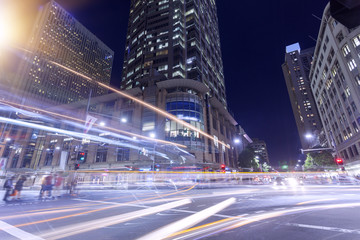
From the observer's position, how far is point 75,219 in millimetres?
6859

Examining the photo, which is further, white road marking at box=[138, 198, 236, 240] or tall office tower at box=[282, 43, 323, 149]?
tall office tower at box=[282, 43, 323, 149]

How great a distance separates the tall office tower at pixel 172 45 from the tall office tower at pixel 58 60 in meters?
79.0

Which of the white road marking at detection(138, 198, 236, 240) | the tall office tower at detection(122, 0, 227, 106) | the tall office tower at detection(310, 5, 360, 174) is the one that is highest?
the tall office tower at detection(122, 0, 227, 106)

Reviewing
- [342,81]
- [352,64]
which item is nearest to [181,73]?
[352,64]

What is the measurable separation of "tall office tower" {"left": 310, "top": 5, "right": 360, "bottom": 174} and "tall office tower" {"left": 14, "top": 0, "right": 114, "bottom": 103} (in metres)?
149

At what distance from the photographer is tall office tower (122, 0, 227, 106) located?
60809 millimetres

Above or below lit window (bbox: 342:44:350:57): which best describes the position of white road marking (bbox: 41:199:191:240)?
below

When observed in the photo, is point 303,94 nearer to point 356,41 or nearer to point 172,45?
point 356,41

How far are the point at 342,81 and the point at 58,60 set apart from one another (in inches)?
6601

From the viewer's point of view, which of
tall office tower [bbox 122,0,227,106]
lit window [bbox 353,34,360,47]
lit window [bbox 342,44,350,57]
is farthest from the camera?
tall office tower [bbox 122,0,227,106]

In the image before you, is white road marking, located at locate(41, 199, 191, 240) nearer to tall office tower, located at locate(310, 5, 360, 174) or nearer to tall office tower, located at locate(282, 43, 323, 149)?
tall office tower, located at locate(310, 5, 360, 174)

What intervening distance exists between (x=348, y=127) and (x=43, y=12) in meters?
196

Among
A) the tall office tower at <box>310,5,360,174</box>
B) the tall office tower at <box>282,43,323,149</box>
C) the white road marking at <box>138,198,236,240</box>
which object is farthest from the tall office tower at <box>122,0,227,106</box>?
the tall office tower at <box>282,43,323,149</box>

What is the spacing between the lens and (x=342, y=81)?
43188 millimetres
